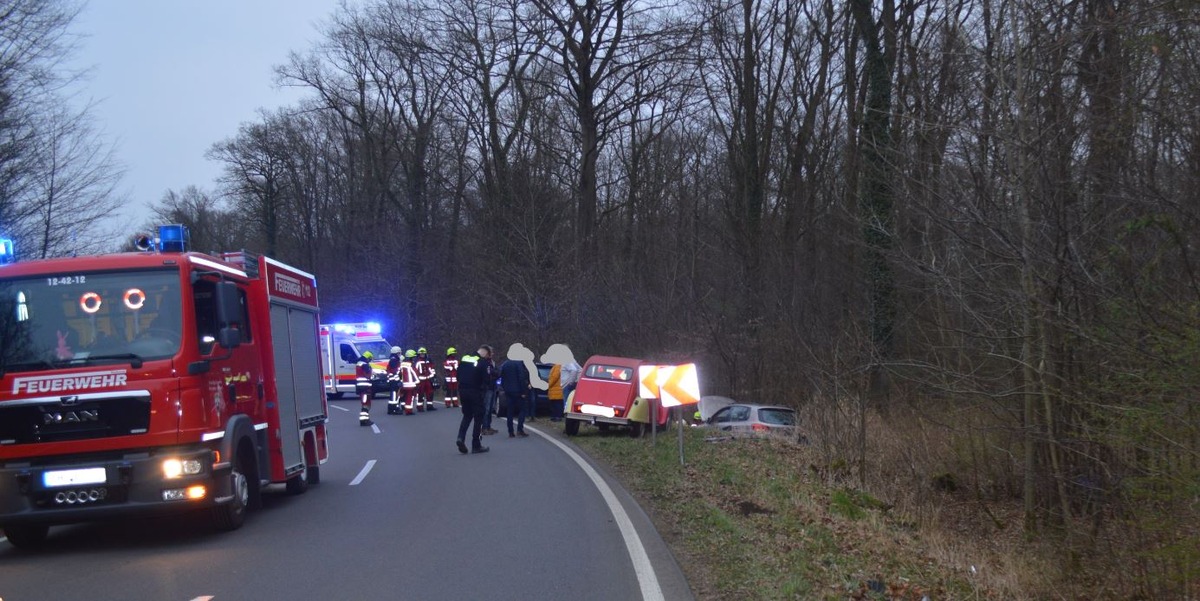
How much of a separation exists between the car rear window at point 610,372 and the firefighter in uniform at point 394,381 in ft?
32.5

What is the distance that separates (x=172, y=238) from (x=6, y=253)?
1544 mm

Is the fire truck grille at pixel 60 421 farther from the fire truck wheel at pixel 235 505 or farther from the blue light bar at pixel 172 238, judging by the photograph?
the blue light bar at pixel 172 238

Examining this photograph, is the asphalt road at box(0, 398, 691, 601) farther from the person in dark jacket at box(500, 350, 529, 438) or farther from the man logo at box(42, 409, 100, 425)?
the person in dark jacket at box(500, 350, 529, 438)

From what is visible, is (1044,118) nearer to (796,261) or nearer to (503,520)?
(503,520)

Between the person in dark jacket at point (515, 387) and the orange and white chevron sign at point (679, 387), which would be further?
the person in dark jacket at point (515, 387)

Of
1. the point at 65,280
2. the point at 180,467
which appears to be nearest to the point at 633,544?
the point at 180,467

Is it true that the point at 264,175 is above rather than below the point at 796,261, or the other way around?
above

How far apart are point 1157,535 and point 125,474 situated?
8.93 metres

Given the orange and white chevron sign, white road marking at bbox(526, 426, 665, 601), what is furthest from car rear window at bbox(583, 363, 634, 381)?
the orange and white chevron sign

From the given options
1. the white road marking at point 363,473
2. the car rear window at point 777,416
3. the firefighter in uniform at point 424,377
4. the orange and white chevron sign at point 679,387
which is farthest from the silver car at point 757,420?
the firefighter in uniform at point 424,377

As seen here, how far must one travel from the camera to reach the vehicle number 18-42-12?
403 inches

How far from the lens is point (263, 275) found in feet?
42.5

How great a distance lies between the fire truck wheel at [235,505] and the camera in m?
10.7

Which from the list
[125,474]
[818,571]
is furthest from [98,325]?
[818,571]
